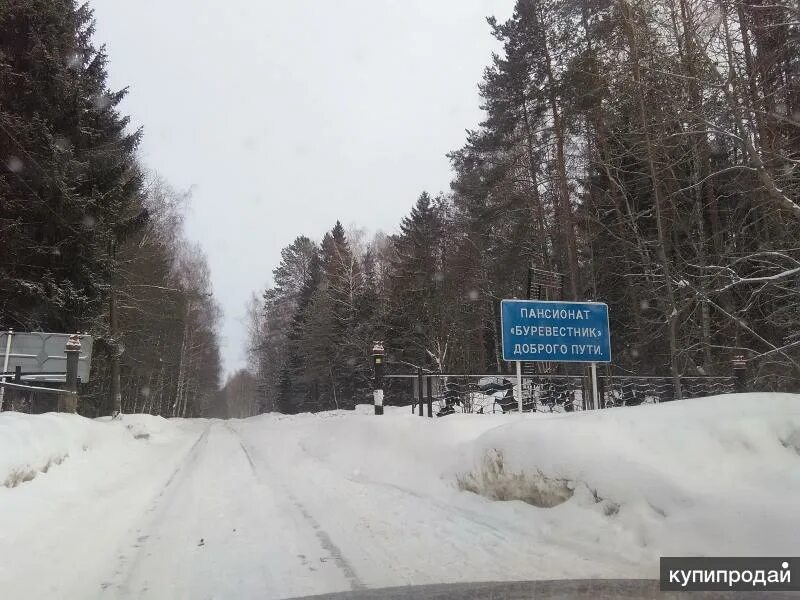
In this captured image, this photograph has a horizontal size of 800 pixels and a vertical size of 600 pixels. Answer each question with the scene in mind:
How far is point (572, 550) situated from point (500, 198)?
68.4 ft

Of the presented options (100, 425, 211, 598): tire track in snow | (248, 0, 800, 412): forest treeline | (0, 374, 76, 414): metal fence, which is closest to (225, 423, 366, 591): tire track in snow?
(100, 425, 211, 598): tire track in snow

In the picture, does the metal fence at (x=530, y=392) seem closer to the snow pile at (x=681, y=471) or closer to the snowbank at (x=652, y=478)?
the snowbank at (x=652, y=478)

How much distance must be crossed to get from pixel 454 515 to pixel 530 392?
700 cm

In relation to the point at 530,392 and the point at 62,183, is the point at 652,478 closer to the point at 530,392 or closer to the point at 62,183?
the point at 530,392

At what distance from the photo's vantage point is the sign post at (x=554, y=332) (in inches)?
436

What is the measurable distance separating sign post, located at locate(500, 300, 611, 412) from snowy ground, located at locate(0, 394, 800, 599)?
275 centimetres

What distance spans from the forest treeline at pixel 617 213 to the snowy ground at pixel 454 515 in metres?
5.68

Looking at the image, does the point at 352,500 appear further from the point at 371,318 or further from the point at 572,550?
the point at 371,318

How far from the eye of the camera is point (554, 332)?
37.1 ft

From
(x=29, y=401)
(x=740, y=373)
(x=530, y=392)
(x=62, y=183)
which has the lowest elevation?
(x=29, y=401)

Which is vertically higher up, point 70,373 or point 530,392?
point 70,373

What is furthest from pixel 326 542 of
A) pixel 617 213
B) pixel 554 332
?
pixel 617 213

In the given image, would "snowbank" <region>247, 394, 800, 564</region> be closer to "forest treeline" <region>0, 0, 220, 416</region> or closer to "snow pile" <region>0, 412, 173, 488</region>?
"snow pile" <region>0, 412, 173, 488</region>

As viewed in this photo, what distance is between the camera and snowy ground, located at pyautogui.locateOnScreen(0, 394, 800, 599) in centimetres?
436
